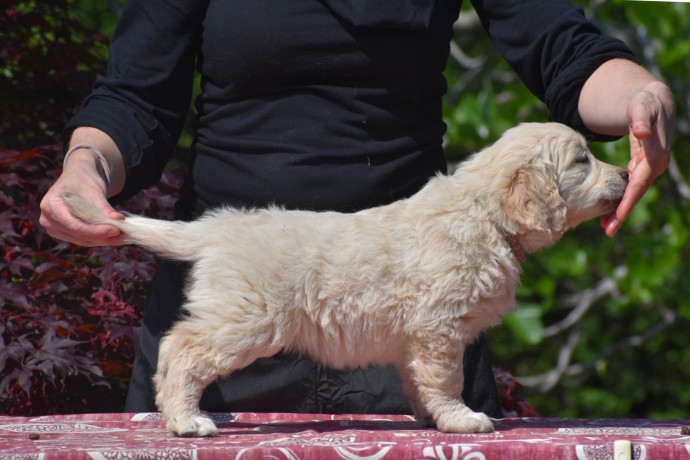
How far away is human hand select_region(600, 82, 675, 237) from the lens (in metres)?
2.58

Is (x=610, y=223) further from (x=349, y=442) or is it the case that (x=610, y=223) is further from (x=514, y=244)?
(x=349, y=442)

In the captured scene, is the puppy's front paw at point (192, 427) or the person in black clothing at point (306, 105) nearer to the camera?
the puppy's front paw at point (192, 427)

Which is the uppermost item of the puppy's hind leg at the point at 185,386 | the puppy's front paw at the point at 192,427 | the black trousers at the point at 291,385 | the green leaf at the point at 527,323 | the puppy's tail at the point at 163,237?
the puppy's tail at the point at 163,237

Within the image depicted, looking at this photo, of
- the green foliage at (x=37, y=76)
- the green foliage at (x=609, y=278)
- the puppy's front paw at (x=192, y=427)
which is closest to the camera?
the puppy's front paw at (x=192, y=427)

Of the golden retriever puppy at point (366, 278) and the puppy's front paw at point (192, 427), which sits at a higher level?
the golden retriever puppy at point (366, 278)

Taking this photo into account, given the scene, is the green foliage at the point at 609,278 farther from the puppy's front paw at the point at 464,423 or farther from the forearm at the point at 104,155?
the forearm at the point at 104,155

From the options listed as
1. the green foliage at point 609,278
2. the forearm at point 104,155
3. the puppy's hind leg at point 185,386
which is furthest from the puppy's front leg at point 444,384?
the green foliage at point 609,278

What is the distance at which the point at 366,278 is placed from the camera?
262 cm

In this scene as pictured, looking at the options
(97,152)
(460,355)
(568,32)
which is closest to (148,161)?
(97,152)

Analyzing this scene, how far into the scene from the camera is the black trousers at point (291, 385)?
10.2ft

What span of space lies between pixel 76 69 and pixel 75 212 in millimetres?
2270

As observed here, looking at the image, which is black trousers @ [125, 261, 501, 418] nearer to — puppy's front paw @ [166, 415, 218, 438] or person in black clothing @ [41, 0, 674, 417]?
person in black clothing @ [41, 0, 674, 417]

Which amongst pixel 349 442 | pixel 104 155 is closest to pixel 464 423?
pixel 349 442

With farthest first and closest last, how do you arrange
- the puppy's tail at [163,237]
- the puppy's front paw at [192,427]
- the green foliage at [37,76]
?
the green foliage at [37,76] < the puppy's tail at [163,237] < the puppy's front paw at [192,427]
